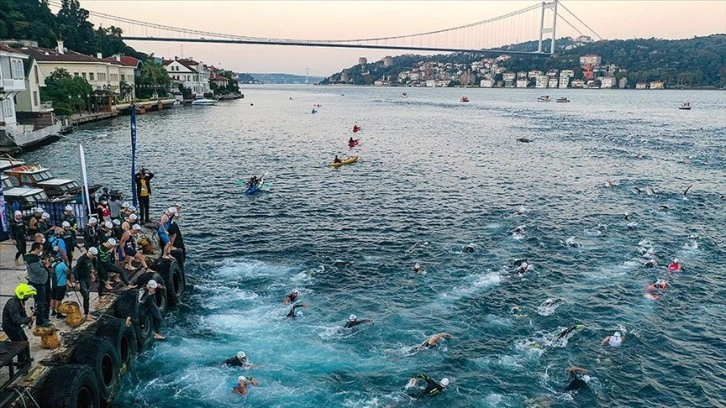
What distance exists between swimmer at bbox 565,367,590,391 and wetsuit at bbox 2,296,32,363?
15.5 m

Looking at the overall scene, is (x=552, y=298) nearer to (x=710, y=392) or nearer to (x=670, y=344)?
(x=670, y=344)

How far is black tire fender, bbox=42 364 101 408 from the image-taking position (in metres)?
13.6

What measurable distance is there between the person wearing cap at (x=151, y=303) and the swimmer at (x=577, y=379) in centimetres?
1411

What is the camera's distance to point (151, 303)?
20.0 meters

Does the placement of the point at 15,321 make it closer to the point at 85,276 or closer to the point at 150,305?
the point at 85,276

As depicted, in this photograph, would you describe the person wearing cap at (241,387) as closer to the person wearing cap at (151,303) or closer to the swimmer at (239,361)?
the swimmer at (239,361)

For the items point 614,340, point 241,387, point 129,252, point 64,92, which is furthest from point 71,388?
point 64,92

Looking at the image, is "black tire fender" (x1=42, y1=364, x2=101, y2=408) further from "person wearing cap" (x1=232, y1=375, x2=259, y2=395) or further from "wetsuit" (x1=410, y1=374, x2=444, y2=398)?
"wetsuit" (x1=410, y1=374, x2=444, y2=398)

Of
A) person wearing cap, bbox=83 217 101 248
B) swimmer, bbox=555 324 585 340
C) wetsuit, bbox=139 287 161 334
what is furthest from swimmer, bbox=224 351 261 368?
swimmer, bbox=555 324 585 340

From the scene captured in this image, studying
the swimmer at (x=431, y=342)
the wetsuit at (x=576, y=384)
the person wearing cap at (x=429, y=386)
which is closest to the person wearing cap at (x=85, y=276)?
the person wearing cap at (x=429, y=386)

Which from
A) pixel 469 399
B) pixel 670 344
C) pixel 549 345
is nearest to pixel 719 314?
pixel 670 344

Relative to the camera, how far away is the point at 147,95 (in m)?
150

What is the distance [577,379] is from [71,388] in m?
14.6

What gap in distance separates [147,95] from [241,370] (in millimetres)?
146962
